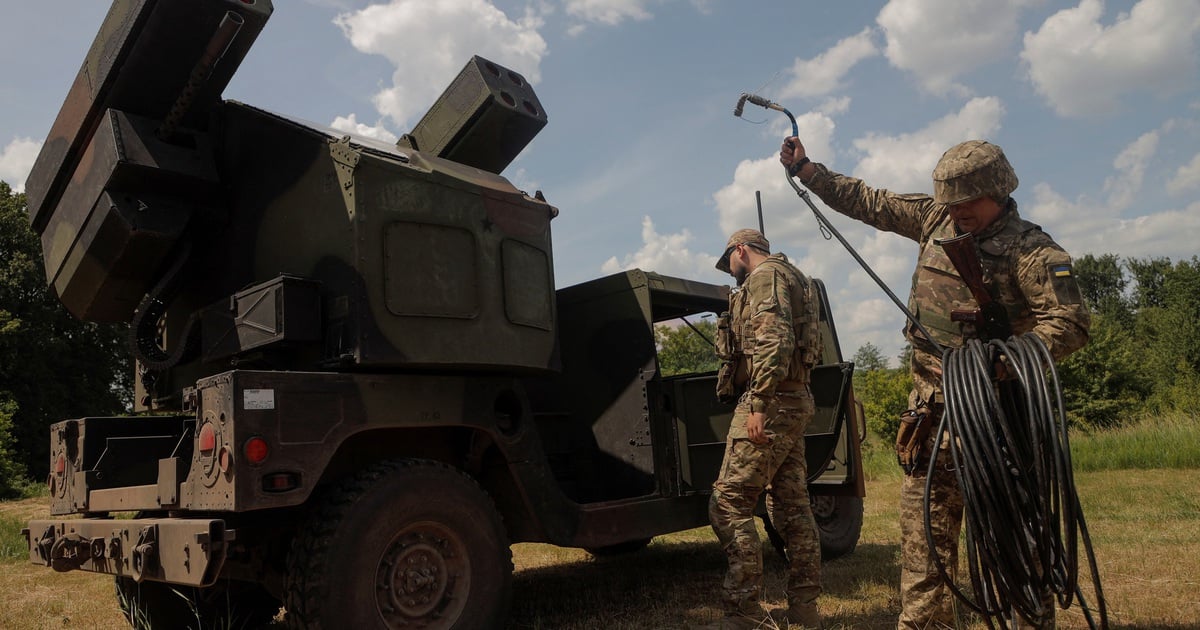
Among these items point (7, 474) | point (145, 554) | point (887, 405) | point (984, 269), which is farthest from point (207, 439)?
point (887, 405)

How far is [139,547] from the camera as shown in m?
3.57

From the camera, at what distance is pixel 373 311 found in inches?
156

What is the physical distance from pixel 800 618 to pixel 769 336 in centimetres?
138

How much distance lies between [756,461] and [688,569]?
A: 2441 millimetres

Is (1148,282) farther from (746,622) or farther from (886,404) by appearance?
(746,622)

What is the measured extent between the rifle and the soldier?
97cm

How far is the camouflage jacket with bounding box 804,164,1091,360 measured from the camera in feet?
10.3

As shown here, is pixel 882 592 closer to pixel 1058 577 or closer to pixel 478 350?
pixel 1058 577

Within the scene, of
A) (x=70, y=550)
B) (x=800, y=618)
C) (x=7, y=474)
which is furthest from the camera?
(x=7, y=474)

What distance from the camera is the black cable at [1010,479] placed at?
2.90 m

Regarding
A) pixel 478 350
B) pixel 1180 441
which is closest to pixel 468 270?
pixel 478 350

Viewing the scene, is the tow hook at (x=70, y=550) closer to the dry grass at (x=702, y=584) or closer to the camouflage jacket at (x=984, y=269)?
the dry grass at (x=702, y=584)

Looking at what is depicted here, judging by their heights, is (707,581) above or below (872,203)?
below

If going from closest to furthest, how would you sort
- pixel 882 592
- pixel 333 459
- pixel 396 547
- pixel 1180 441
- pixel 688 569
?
pixel 396 547 → pixel 333 459 → pixel 882 592 → pixel 688 569 → pixel 1180 441
